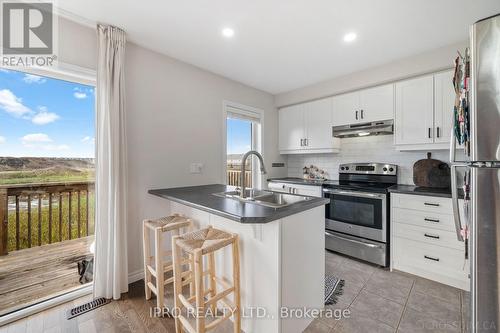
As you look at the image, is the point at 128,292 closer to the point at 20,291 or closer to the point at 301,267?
the point at 20,291

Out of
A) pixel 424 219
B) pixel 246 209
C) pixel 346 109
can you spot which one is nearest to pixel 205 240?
pixel 246 209

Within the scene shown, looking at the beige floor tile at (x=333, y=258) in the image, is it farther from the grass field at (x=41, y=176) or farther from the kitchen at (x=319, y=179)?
the grass field at (x=41, y=176)

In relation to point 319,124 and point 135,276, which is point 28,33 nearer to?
point 135,276

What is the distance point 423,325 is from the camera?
5.35 feet

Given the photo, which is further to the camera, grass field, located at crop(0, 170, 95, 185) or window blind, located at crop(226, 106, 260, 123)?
window blind, located at crop(226, 106, 260, 123)

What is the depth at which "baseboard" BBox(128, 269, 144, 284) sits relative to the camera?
2174mm

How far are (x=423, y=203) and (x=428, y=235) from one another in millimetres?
337

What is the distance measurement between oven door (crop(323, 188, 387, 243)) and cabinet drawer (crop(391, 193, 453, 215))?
0.14 meters

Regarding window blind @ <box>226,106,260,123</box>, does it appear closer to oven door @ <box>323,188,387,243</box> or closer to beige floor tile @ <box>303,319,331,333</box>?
oven door @ <box>323,188,387,243</box>

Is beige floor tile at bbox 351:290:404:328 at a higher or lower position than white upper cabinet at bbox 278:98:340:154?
lower

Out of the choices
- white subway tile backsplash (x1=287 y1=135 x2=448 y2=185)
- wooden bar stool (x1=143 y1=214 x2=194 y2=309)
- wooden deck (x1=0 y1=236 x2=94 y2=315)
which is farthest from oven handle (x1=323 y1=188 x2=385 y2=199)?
wooden deck (x1=0 y1=236 x2=94 y2=315)

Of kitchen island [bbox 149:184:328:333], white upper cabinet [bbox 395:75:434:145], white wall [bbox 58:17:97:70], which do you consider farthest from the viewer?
white upper cabinet [bbox 395:75:434:145]

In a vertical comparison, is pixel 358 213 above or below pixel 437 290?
above

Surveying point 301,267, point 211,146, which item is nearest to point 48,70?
point 211,146
